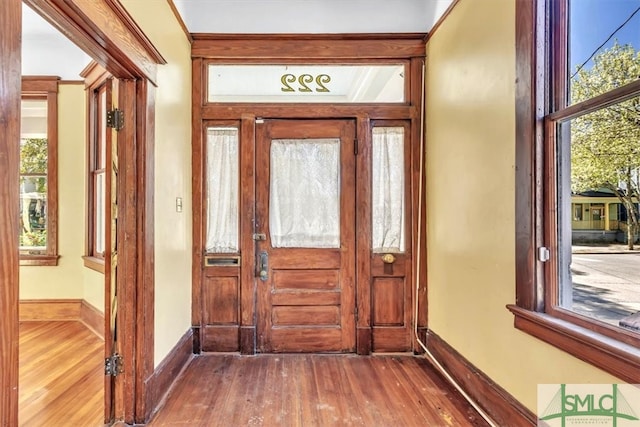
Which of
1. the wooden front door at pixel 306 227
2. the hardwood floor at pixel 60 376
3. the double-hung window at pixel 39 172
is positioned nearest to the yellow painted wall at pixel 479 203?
the wooden front door at pixel 306 227

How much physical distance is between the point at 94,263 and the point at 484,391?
352 centimetres

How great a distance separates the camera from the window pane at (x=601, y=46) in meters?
1.32

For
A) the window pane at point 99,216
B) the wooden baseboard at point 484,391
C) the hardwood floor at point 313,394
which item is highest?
the window pane at point 99,216

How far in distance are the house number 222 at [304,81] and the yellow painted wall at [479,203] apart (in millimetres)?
919

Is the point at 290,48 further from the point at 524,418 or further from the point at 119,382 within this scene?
the point at 524,418

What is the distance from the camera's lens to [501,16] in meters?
1.94

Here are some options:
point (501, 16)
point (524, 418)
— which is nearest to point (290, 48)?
point (501, 16)

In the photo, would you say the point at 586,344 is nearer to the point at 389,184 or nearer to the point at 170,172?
the point at 389,184

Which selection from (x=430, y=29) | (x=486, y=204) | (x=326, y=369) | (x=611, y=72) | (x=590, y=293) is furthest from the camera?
(x=430, y=29)

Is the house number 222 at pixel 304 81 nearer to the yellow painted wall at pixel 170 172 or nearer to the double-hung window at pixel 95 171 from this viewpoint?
the yellow painted wall at pixel 170 172

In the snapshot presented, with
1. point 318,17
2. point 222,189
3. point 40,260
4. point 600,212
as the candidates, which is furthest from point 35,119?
point 600,212

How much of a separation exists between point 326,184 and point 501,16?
5.57 feet

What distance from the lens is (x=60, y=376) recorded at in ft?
8.26

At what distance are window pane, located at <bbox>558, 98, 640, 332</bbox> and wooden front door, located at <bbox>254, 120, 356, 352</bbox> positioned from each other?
164cm
